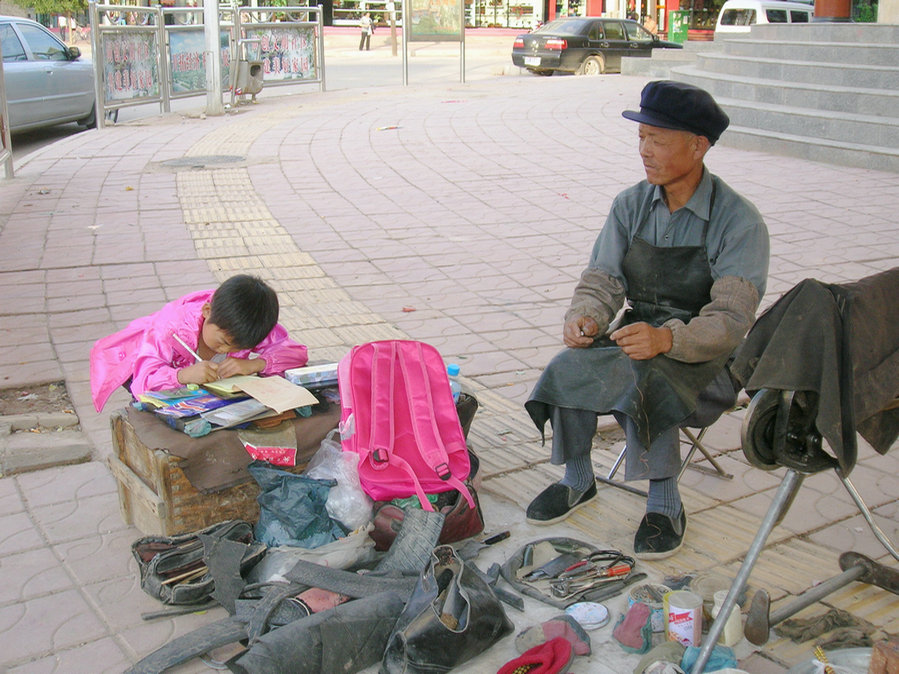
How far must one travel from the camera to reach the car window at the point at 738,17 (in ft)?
65.0

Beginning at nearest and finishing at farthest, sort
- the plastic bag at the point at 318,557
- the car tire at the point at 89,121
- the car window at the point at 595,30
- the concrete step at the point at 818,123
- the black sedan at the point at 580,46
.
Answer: the plastic bag at the point at 318,557 → the concrete step at the point at 818,123 → the car tire at the point at 89,121 → the black sedan at the point at 580,46 → the car window at the point at 595,30

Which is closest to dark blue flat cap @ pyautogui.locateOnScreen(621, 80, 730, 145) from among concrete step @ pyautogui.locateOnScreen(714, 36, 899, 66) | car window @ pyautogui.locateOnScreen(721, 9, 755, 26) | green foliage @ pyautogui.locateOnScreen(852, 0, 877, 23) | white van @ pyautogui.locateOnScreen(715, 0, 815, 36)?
concrete step @ pyautogui.locateOnScreen(714, 36, 899, 66)

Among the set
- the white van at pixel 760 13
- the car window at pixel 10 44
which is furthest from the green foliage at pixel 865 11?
the car window at pixel 10 44

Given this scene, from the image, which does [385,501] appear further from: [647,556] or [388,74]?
[388,74]

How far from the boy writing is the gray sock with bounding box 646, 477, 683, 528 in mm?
1372

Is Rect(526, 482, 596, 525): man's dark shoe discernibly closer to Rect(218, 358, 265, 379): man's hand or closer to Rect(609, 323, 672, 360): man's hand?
Rect(609, 323, 672, 360): man's hand

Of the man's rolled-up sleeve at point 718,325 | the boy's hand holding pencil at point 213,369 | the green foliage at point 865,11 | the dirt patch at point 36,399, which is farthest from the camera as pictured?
the green foliage at point 865,11

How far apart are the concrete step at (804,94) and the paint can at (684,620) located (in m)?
8.97

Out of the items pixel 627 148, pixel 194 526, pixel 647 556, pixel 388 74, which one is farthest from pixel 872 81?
pixel 388 74

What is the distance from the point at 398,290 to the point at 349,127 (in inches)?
267

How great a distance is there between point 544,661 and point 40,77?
1173 centimetres

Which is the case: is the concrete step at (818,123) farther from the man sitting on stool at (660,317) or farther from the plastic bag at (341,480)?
the plastic bag at (341,480)

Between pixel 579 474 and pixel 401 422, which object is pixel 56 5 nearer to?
pixel 401 422

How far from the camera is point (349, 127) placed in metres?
12.3
